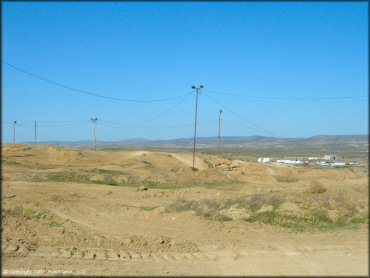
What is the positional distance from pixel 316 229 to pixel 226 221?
11.0 feet

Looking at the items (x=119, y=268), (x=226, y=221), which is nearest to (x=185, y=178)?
(x=226, y=221)

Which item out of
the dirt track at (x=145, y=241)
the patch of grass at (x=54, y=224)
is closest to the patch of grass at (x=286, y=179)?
the dirt track at (x=145, y=241)

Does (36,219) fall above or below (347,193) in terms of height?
below

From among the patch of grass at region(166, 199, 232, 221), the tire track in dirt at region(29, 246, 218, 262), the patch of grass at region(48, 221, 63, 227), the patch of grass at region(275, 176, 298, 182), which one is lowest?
the patch of grass at region(275, 176, 298, 182)

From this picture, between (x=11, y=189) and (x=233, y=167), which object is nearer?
(x=11, y=189)

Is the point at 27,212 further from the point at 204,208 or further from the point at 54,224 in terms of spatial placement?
the point at 204,208

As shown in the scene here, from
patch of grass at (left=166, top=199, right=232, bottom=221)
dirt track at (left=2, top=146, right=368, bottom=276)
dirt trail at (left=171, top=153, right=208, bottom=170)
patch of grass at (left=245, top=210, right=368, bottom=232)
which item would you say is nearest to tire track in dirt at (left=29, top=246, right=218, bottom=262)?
dirt track at (left=2, top=146, right=368, bottom=276)

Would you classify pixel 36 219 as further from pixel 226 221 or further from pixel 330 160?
pixel 330 160

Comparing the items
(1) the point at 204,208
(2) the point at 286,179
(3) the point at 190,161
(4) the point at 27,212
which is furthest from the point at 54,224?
(3) the point at 190,161

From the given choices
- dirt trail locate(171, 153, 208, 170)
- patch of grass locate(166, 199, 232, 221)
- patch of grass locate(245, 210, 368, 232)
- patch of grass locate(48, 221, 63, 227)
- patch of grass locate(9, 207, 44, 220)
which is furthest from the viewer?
dirt trail locate(171, 153, 208, 170)

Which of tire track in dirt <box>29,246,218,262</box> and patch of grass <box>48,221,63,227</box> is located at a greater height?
tire track in dirt <box>29,246,218,262</box>

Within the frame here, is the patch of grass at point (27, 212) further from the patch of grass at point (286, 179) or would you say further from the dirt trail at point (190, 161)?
the dirt trail at point (190, 161)

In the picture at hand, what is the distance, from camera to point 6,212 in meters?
16.8

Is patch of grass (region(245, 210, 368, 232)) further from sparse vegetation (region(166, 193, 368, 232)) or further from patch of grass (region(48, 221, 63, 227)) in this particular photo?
patch of grass (region(48, 221, 63, 227))
